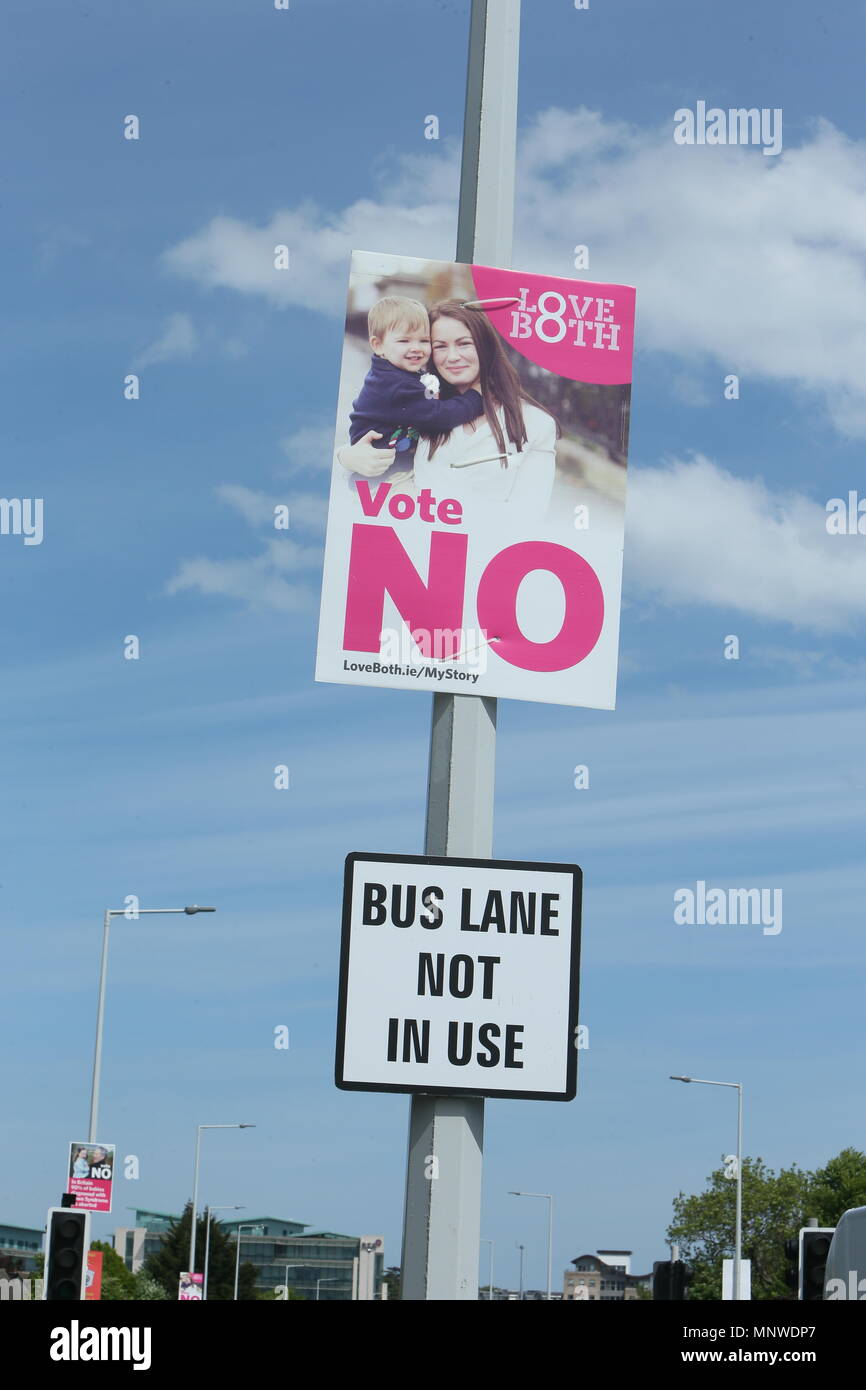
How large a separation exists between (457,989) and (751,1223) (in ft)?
306

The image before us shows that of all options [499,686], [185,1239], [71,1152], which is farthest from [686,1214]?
[499,686]

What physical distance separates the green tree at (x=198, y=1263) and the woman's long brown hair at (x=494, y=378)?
9005cm

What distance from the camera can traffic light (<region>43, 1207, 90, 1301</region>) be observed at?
16469 mm

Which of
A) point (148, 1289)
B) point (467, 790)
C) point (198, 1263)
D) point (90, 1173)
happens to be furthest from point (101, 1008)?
point (198, 1263)

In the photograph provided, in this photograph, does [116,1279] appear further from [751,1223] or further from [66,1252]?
[66,1252]

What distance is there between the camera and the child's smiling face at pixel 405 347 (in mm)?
5816

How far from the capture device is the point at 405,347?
229 inches

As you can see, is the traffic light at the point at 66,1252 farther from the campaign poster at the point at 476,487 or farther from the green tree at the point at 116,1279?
the green tree at the point at 116,1279

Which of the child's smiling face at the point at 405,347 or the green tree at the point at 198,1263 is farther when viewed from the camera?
the green tree at the point at 198,1263

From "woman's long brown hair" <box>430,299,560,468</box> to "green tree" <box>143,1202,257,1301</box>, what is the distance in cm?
9005

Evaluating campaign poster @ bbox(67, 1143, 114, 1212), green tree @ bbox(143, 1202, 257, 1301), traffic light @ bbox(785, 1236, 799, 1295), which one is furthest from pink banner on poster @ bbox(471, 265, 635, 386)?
green tree @ bbox(143, 1202, 257, 1301)

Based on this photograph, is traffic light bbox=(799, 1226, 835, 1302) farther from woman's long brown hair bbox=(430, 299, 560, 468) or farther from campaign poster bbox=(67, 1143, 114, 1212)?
woman's long brown hair bbox=(430, 299, 560, 468)

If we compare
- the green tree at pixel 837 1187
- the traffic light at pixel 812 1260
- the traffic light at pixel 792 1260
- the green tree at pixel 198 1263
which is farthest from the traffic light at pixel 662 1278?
the green tree at pixel 198 1263
